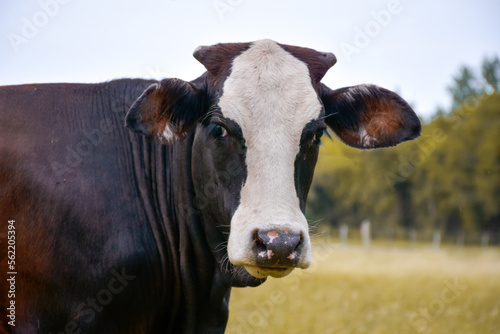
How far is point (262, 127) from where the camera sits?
3713 millimetres

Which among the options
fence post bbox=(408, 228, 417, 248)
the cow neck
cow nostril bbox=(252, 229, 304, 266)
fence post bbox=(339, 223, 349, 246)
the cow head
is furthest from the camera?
fence post bbox=(339, 223, 349, 246)

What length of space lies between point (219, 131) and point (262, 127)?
0.34m

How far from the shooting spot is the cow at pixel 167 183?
143 inches

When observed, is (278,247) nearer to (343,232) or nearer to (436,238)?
(436,238)

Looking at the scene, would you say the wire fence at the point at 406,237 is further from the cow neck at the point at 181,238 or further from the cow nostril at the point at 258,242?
the cow nostril at the point at 258,242

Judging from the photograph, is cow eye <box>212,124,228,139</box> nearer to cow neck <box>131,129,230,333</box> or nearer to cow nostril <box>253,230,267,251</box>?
cow neck <box>131,129,230,333</box>

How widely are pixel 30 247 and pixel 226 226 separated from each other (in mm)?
1281

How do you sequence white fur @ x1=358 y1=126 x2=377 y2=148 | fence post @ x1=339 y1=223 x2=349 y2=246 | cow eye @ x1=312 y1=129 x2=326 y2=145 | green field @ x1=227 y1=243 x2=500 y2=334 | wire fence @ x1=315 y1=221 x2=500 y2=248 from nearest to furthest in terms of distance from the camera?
cow eye @ x1=312 y1=129 x2=326 y2=145 → white fur @ x1=358 y1=126 x2=377 y2=148 → green field @ x1=227 y1=243 x2=500 y2=334 → wire fence @ x1=315 y1=221 x2=500 y2=248 → fence post @ x1=339 y1=223 x2=349 y2=246

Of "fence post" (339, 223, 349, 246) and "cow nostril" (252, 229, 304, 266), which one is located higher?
"cow nostril" (252, 229, 304, 266)

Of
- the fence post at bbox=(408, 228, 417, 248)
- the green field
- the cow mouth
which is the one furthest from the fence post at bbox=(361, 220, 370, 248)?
the cow mouth

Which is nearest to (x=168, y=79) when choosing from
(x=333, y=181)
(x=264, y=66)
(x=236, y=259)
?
(x=264, y=66)

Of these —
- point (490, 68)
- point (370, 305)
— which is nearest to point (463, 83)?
point (490, 68)

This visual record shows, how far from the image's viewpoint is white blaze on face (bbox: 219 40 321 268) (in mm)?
3420

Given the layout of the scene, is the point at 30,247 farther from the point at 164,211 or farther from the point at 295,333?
the point at 295,333
